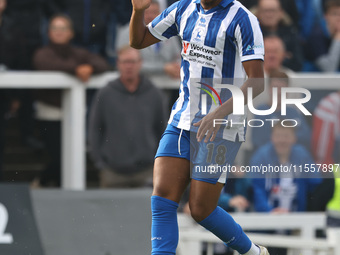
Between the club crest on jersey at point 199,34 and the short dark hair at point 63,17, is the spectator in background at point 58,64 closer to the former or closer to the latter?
the short dark hair at point 63,17

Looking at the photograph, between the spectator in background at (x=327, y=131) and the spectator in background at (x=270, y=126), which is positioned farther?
the spectator in background at (x=327, y=131)

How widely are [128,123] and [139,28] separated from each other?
2.52 meters

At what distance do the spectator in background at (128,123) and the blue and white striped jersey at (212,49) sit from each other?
2.41 meters

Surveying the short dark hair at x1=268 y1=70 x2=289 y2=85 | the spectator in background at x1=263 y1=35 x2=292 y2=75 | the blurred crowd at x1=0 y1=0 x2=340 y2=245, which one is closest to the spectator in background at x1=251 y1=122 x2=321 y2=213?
the blurred crowd at x1=0 y1=0 x2=340 y2=245

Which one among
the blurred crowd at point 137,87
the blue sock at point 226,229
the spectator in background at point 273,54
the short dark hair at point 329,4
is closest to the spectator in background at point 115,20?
the blurred crowd at point 137,87

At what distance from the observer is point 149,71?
888 centimetres

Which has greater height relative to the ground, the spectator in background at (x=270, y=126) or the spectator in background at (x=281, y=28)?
the spectator in background at (x=281, y=28)

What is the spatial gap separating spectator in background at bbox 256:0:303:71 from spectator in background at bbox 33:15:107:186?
1.79 m

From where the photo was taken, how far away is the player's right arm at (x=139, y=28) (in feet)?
19.6

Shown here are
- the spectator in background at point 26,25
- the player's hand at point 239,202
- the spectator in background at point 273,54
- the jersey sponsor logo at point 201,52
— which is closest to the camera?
the jersey sponsor logo at point 201,52

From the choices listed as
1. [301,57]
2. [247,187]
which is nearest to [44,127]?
[247,187]

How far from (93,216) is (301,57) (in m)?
3.02

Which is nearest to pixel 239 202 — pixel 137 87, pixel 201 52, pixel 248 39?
pixel 137 87

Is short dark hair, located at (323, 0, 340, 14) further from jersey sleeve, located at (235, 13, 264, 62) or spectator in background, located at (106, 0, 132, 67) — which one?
jersey sleeve, located at (235, 13, 264, 62)
